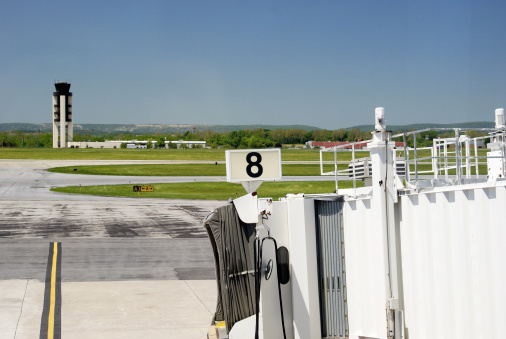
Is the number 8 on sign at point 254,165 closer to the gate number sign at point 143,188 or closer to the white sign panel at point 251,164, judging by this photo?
the white sign panel at point 251,164

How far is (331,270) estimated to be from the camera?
31.3 ft

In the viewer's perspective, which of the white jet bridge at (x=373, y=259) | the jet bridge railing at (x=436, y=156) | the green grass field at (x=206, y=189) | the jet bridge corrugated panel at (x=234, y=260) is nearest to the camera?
the white jet bridge at (x=373, y=259)

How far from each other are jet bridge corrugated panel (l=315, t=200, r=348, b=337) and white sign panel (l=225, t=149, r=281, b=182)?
3.55ft

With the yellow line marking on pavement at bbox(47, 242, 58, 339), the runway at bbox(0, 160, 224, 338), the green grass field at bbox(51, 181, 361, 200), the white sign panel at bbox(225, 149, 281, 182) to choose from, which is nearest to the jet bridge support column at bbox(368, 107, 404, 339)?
the white sign panel at bbox(225, 149, 281, 182)

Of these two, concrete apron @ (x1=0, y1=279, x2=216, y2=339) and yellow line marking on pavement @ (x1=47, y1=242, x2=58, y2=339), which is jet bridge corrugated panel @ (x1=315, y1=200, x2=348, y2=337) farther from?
yellow line marking on pavement @ (x1=47, y1=242, x2=58, y2=339)

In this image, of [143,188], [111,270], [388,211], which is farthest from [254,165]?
[143,188]

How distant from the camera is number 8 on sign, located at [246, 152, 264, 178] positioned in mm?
10102

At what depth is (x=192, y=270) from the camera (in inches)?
833

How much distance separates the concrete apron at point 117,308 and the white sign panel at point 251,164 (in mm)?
4780

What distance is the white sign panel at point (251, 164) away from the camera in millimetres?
10086

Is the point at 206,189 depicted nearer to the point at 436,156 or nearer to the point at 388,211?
the point at 436,156

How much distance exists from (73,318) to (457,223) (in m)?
10.00

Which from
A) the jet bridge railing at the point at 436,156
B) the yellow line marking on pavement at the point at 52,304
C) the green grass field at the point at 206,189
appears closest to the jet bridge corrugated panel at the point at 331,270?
the jet bridge railing at the point at 436,156

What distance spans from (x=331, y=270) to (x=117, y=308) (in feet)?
25.7
